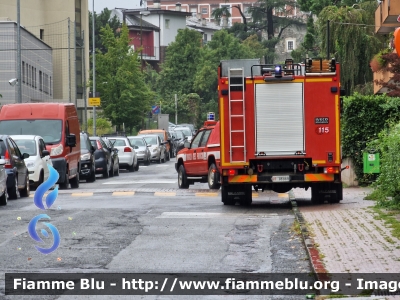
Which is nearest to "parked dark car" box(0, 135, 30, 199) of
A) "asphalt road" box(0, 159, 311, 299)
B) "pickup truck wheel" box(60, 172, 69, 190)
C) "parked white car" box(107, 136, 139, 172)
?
"asphalt road" box(0, 159, 311, 299)

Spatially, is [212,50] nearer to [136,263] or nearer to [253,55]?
[253,55]

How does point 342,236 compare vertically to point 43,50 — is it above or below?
below

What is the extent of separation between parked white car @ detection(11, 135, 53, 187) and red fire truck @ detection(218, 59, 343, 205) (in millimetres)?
Result: 8271

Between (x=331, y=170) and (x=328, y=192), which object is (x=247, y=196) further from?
(x=331, y=170)

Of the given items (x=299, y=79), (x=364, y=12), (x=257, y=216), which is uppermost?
(x=364, y=12)

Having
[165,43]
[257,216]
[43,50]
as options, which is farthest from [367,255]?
[165,43]

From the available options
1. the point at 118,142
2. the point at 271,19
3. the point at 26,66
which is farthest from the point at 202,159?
the point at 271,19

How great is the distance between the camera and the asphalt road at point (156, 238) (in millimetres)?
11594

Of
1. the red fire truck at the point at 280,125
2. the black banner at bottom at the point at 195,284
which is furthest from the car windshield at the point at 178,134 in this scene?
the black banner at bottom at the point at 195,284

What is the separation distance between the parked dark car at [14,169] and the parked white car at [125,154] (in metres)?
18.1

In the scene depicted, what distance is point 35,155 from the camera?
27.5m

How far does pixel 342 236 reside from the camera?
13.9 metres

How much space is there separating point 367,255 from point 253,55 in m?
96.8

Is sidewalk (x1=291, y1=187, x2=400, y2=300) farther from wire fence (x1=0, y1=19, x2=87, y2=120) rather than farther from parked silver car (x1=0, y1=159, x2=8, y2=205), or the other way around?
wire fence (x1=0, y1=19, x2=87, y2=120)
